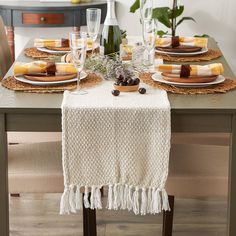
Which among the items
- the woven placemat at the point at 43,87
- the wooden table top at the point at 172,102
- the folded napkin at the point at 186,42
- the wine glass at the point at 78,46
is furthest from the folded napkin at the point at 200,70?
the folded napkin at the point at 186,42

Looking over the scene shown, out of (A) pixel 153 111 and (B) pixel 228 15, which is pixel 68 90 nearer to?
(A) pixel 153 111

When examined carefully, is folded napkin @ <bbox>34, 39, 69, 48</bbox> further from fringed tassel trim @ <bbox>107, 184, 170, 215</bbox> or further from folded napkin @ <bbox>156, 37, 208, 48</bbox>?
fringed tassel trim @ <bbox>107, 184, 170, 215</bbox>

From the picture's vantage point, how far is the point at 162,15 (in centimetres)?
440

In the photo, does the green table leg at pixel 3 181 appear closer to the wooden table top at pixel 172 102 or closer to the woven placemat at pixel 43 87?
the wooden table top at pixel 172 102

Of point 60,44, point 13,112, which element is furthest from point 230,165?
point 60,44

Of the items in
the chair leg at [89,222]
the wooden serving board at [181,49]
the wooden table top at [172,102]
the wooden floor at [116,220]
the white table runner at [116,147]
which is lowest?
the wooden floor at [116,220]

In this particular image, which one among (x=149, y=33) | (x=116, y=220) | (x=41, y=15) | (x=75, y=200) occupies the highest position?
(x=149, y=33)

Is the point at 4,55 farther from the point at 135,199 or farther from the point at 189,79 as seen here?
the point at 135,199

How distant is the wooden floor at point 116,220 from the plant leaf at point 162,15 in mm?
1444

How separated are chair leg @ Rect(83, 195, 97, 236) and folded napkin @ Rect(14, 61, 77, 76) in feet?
1.91

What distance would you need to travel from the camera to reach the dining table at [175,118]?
2.22 metres

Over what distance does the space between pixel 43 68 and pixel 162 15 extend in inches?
77.9

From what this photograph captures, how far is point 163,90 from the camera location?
2422mm

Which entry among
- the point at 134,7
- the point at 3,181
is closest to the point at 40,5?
the point at 134,7
